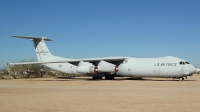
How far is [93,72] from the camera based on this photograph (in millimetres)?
32250

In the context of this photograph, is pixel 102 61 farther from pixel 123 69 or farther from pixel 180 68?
pixel 180 68

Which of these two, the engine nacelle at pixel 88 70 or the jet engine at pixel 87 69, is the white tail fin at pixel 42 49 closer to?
the jet engine at pixel 87 69

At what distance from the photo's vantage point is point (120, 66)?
32500 mm

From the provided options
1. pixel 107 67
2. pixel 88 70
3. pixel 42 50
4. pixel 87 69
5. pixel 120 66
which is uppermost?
pixel 42 50

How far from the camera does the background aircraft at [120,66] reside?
2791 centimetres

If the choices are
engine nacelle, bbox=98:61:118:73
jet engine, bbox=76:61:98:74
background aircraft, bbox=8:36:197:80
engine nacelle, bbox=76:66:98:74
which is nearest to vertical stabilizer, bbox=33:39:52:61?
background aircraft, bbox=8:36:197:80

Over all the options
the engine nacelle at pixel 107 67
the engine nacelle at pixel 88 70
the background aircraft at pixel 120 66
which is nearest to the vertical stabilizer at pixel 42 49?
the background aircraft at pixel 120 66

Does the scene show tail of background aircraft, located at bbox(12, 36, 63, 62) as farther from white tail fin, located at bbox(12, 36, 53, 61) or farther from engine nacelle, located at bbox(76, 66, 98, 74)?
engine nacelle, located at bbox(76, 66, 98, 74)

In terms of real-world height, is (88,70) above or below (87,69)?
below

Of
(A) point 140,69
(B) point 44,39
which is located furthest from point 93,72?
(B) point 44,39

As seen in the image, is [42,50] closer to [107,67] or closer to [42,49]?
[42,49]

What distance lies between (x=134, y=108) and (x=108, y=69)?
22760mm

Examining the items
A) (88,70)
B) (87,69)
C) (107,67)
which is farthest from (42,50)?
(107,67)

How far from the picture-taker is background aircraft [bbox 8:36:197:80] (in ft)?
91.6
